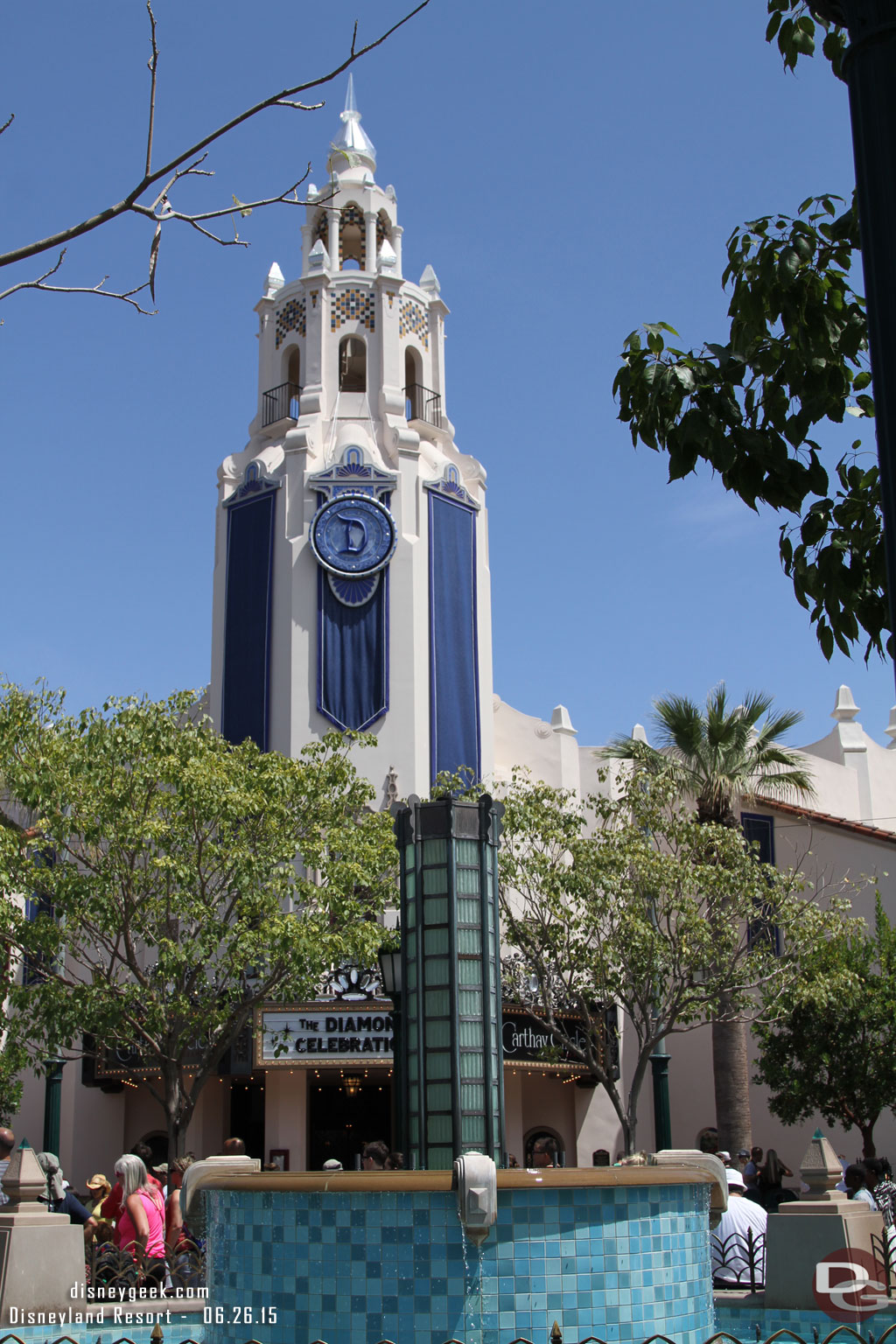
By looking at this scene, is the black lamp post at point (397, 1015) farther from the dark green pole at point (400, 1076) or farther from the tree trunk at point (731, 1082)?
the tree trunk at point (731, 1082)

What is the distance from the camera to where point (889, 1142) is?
1209 inches

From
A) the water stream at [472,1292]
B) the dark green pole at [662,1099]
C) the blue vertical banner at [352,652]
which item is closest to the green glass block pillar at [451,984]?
the water stream at [472,1292]

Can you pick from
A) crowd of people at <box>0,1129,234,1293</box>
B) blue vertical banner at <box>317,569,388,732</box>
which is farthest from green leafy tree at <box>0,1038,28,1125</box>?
blue vertical banner at <box>317,569,388,732</box>

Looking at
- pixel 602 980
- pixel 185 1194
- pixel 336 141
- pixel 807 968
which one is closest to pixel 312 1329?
pixel 185 1194

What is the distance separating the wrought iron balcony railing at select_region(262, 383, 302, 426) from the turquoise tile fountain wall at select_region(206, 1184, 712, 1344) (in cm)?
2717

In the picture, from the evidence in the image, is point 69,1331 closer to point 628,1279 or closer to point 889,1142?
point 628,1279

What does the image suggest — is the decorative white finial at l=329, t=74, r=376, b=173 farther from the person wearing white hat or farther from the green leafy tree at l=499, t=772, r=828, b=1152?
the person wearing white hat

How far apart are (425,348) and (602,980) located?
17508 millimetres

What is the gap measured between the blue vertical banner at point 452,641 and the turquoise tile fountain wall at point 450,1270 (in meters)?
21.2

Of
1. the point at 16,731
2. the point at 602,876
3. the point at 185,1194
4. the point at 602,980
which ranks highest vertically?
the point at 16,731

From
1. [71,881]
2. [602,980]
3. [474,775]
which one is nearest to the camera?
[71,881]

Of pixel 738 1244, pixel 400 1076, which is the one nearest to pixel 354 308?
pixel 400 1076

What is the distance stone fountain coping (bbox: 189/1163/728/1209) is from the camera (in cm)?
823

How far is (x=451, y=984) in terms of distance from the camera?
1244 centimetres
